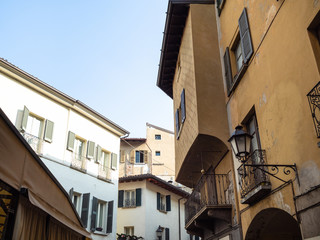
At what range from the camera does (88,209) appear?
18.0m

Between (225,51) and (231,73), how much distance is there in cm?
94

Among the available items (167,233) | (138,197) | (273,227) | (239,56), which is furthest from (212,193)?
(167,233)

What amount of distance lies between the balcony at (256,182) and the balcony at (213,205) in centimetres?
191

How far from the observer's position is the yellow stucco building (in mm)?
5914

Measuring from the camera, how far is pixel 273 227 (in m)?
8.97

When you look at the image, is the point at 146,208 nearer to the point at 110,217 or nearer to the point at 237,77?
the point at 110,217

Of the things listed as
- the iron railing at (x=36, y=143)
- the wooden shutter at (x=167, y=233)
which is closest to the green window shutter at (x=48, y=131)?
the iron railing at (x=36, y=143)

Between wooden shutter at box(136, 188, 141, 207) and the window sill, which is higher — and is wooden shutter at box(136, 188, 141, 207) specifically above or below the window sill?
above

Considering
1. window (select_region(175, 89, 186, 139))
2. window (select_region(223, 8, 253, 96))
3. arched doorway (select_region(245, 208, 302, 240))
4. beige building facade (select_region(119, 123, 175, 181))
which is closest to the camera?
arched doorway (select_region(245, 208, 302, 240))

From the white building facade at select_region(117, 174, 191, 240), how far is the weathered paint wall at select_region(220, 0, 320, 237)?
16.9 meters

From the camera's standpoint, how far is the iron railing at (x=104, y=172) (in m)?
20.2

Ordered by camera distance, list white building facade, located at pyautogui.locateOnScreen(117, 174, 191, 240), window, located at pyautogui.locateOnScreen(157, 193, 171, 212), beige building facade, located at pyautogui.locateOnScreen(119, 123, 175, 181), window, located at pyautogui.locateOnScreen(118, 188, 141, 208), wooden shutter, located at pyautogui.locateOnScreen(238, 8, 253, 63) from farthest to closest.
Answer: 1. beige building facade, located at pyautogui.locateOnScreen(119, 123, 175, 181)
2. window, located at pyautogui.locateOnScreen(157, 193, 171, 212)
3. window, located at pyautogui.locateOnScreen(118, 188, 141, 208)
4. white building facade, located at pyautogui.locateOnScreen(117, 174, 191, 240)
5. wooden shutter, located at pyautogui.locateOnScreen(238, 8, 253, 63)

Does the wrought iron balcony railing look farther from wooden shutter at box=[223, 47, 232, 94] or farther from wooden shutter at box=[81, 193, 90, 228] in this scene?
wooden shutter at box=[223, 47, 232, 94]

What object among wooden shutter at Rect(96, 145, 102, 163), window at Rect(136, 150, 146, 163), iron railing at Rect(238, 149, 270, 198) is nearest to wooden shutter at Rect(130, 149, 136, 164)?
window at Rect(136, 150, 146, 163)
